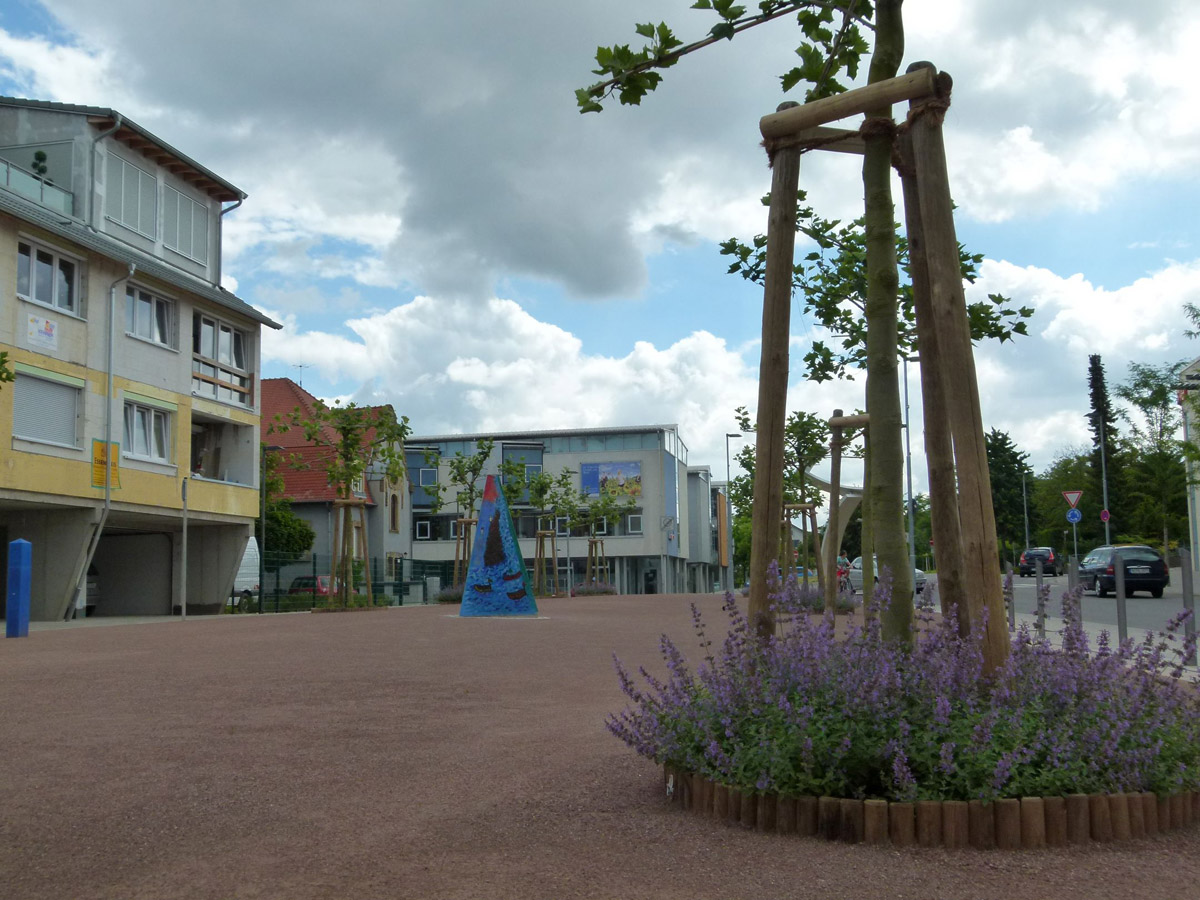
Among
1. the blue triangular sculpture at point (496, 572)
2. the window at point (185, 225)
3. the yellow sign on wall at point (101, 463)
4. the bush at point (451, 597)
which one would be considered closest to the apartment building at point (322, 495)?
the bush at point (451, 597)

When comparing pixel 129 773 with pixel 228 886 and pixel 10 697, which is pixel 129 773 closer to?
pixel 228 886

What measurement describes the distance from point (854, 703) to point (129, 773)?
12.6ft

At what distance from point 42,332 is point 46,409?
1.59 metres

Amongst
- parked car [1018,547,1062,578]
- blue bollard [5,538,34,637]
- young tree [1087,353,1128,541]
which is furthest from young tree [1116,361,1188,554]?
blue bollard [5,538,34,637]

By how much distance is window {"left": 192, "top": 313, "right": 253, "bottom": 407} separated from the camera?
3042 cm

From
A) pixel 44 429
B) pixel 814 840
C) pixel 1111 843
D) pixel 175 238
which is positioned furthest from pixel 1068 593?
pixel 175 238

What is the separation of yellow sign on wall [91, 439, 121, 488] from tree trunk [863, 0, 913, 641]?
2297 centimetres

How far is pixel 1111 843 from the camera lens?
436 cm

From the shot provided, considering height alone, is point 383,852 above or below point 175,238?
below

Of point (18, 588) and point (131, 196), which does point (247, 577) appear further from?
point (18, 588)

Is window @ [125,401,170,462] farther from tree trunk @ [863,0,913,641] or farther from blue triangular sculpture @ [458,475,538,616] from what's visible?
tree trunk @ [863,0,913,641]

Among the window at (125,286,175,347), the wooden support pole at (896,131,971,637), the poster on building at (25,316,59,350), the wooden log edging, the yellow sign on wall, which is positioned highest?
the window at (125,286,175,347)

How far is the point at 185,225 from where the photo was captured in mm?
31016

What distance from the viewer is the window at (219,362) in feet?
99.8
